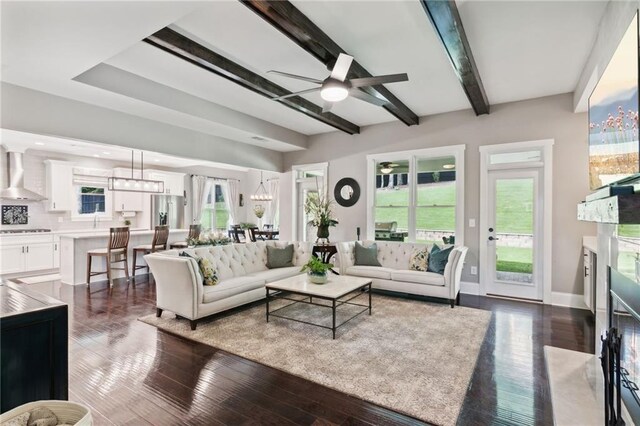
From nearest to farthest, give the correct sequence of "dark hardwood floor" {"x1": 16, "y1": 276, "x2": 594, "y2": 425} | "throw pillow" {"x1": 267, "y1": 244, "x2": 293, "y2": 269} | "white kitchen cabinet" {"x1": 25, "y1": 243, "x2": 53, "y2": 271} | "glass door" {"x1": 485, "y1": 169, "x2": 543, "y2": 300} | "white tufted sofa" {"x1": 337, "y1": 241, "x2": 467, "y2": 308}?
"dark hardwood floor" {"x1": 16, "y1": 276, "x2": 594, "y2": 425}
"white tufted sofa" {"x1": 337, "y1": 241, "x2": 467, "y2": 308}
"glass door" {"x1": 485, "y1": 169, "x2": 543, "y2": 300}
"throw pillow" {"x1": 267, "y1": 244, "x2": 293, "y2": 269}
"white kitchen cabinet" {"x1": 25, "y1": 243, "x2": 53, "y2": 271}

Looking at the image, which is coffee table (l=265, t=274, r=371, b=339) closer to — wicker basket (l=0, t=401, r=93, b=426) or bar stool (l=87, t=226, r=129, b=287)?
wicker basket (l=0, t=401, r=93, b=426)

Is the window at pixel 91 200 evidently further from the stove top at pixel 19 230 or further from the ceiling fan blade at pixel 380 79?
the ceiling fan blade at pixel 380 79

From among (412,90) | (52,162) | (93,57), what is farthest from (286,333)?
(52,162)

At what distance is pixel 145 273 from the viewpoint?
6941 millimetres

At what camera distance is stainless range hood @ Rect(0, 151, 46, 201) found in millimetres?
6395

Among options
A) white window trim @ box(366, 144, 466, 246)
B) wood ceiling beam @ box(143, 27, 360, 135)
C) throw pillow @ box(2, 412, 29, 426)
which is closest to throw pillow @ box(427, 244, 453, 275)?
white window trim @ box(366, 144, 466, 246)

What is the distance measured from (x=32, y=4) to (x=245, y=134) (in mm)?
3617

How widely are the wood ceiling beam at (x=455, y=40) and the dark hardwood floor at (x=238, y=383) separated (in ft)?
9.52

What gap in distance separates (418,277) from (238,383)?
2.98 m

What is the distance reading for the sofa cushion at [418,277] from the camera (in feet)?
14.7

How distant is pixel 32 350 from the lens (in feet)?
5.33

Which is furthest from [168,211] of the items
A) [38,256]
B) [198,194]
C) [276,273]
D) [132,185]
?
[276,273]

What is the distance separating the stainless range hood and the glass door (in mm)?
9042

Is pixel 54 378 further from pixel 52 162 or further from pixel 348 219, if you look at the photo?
pixel 52 162
